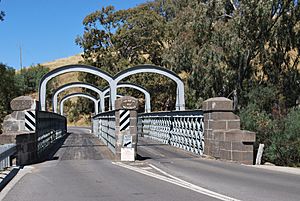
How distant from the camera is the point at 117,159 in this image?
15.6 metres

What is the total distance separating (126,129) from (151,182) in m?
5.30

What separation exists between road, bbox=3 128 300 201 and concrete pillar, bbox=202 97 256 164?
639 mm

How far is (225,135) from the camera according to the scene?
15.5 m

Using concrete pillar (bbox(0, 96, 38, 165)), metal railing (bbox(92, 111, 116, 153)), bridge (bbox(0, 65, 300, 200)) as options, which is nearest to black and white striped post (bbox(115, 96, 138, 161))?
bridge (bbox(0, 65, 300, 200))

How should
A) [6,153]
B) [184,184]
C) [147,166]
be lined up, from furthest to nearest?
1. [147,166]
2. [6,153]
3. [184,184]

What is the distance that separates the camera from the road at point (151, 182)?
8688 millimetres

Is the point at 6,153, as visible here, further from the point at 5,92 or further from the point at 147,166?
the point at 5,92

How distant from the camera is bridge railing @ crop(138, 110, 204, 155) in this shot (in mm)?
18109

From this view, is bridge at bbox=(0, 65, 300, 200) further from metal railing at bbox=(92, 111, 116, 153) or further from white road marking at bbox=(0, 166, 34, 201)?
metal railing at bbox=(92, 111, 116, 153)

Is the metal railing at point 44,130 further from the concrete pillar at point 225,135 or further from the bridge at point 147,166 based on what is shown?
the concrete pillar at point 225,135

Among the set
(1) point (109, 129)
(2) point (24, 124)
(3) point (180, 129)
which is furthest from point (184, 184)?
(3) point (180, 129)

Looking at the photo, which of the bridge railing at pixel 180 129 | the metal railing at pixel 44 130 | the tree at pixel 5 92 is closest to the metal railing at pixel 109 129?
the metal railing at pixel 44 130

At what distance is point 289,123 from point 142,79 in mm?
34320

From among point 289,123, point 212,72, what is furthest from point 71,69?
point 289,123
